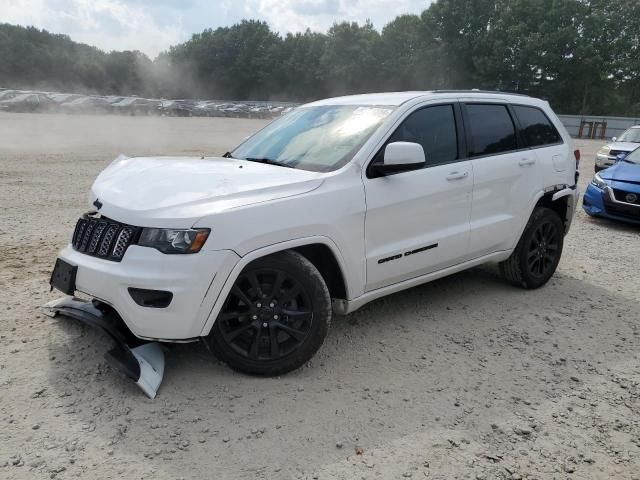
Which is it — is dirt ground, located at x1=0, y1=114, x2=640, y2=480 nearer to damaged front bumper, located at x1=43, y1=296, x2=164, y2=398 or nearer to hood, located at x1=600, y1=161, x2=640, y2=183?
damaged front bumper, located at x1=43, y1=296, x2=164, y2=398

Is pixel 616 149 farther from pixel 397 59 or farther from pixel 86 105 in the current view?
pixel 397 59

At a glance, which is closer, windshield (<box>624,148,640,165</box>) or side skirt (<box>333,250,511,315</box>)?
side skirt (<box>333,250,511,315</box>)

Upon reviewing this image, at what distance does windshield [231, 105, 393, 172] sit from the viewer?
3668 millimetres

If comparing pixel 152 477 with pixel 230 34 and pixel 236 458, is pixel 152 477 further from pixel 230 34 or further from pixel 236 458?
pixel 230 34

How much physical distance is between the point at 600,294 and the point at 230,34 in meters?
98.8

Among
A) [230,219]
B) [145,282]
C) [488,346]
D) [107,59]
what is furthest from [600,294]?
[107,59]

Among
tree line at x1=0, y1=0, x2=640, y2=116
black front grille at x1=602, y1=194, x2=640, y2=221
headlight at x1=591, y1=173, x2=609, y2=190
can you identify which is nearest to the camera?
black front grille at x1=602, y1=194, x2=640, y2=221

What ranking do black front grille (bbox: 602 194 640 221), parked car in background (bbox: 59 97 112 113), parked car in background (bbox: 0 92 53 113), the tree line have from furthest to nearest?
the tree line < parked car in background (bbox: 59 97 112 113) < parked car in background (bbox: 0 92 53 113) < black front grille (bbox: 602 194 640 221)

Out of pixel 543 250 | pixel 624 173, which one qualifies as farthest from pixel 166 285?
pixel 624 173

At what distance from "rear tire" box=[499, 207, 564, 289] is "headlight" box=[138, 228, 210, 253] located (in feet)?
10.6

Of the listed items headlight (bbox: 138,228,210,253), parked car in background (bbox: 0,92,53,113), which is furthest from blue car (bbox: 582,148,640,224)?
parked car in background (bbox: 0,92,53,113)

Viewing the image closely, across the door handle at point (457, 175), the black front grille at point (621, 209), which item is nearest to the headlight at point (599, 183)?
the black front grille at point (621, 209)

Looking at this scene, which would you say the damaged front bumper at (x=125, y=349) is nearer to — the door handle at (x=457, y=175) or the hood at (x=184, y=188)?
the hood at (x=184, y=188)

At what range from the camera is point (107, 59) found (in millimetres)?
79188
